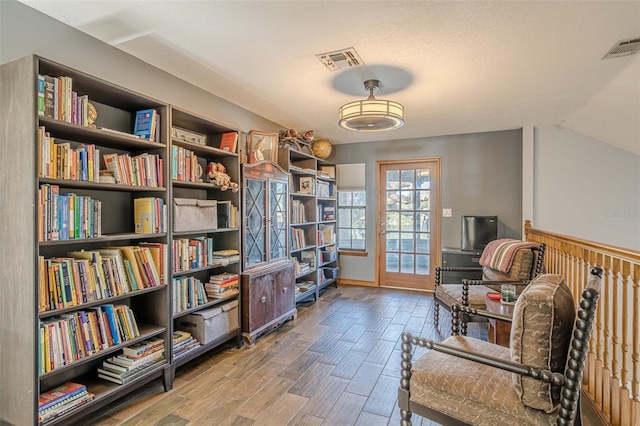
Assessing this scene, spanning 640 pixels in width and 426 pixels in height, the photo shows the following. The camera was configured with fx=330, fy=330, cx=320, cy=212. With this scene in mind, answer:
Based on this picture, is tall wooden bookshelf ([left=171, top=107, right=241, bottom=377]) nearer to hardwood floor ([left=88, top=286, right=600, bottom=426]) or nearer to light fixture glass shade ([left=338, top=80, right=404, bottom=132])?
hardwood floor ([left=88, top=286, right=600, bottom=426])

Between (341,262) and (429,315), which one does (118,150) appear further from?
(341,262)

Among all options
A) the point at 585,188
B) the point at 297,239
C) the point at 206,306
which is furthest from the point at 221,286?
the point at 585,188

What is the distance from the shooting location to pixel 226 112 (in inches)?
137

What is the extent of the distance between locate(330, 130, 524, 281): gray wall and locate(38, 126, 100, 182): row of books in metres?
3.97

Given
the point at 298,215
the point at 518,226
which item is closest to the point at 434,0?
the point at 298,215

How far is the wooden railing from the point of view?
1.63 metres

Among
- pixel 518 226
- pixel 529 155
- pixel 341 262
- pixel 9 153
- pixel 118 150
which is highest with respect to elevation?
pixel 529 155

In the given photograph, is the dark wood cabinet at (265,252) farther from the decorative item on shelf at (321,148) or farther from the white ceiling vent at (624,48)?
the white ceiling vent at (624,48)

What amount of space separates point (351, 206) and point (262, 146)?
2357 millimetres

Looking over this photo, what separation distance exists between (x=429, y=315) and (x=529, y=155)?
2.57 meters

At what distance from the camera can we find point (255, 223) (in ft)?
10.7

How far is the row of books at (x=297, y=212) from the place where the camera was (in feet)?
13.8

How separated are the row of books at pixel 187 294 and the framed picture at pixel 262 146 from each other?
1.41 m

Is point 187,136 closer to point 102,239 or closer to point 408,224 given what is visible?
point 102,239
